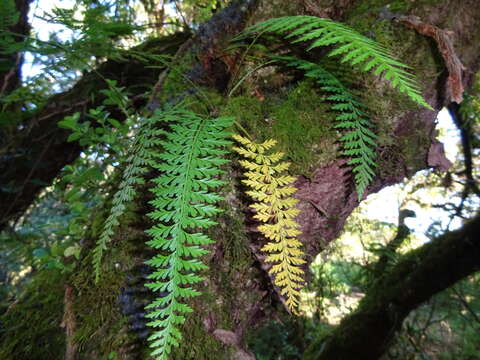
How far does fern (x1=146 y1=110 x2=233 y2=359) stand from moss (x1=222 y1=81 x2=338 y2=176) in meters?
0.26

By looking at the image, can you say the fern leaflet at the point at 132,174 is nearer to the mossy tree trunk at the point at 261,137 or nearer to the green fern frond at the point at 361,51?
the mossy tree trunk at the point at 261,137

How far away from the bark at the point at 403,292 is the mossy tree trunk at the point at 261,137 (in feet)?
1.87

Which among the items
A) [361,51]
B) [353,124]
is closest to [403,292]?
[353,124]

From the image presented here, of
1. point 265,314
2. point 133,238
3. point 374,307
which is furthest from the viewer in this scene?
point 374,307

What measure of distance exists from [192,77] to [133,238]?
84 centimetres

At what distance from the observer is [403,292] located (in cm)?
212

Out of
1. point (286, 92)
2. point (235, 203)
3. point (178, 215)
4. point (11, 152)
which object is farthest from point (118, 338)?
point (11, 152)

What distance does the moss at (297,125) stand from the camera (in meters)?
1.21

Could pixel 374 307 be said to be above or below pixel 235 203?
below

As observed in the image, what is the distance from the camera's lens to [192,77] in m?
1.43

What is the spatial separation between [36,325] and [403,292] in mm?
2241

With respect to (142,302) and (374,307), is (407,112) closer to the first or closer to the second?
(142,302)

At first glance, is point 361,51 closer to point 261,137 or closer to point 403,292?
point 261,137

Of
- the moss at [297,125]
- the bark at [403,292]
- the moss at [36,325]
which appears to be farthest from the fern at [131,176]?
the bark at [403,292]
